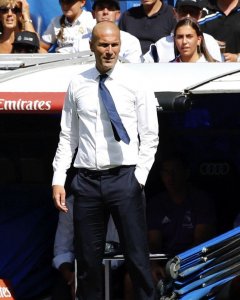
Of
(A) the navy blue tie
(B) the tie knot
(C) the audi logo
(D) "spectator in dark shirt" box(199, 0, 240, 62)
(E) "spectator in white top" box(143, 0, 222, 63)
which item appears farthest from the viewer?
(D) "spectator in dark shirt" box(199, 0, 240, 62)

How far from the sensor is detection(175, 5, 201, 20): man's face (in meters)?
8.37

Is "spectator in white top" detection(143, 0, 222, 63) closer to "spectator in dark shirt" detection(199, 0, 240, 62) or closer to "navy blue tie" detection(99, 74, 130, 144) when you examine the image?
"spectator in dark shirt" detection(199, 0, 240, 62)

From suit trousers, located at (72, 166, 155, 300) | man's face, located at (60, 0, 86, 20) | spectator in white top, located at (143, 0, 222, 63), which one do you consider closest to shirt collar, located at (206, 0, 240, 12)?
spectator in white top, located at (143, 0, 222, 63)

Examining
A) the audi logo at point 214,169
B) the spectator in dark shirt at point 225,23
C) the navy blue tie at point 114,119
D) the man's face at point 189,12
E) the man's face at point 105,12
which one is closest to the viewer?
the navy blue tie at point 114,119

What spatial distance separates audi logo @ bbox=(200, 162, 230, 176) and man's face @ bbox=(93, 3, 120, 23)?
5.43ft

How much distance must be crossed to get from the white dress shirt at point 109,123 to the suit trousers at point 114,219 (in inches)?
2.9

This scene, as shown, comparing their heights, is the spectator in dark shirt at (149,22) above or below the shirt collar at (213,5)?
below

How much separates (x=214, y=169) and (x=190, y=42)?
974 mm

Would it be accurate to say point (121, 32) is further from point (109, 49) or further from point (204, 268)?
point (204, 268)

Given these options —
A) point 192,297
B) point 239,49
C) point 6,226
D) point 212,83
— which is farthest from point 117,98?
point 239,49

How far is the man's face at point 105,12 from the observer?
8.48m

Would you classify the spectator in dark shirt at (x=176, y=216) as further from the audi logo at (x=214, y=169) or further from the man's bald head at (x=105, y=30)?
the man's bald head at (x=105, y=30)

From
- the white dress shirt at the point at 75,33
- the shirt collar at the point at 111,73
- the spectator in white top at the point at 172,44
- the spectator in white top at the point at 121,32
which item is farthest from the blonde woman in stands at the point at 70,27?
the shirt collar at the point at 111,73

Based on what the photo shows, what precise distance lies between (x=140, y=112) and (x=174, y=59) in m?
2.08
